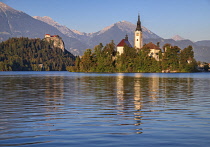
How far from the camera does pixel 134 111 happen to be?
876 inches

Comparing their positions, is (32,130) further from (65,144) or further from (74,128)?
(65,144)

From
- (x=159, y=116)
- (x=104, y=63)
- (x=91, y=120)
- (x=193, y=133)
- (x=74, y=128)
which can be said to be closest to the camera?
(x=193, y=133)

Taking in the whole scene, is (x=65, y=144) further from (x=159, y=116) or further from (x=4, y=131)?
(x=159, y=116)

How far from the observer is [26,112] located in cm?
2150

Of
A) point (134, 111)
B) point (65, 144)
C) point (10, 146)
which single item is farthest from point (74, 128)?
point (134, 111)

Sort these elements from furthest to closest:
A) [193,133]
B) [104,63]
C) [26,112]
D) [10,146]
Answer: [104,63] → [26,112] → [193,133] → [10,146]

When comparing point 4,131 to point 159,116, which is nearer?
point 4,131

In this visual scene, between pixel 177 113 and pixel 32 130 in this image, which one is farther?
pixel 177 113

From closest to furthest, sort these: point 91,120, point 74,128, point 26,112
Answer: point 74,128 < point 91,120 < point 26,112

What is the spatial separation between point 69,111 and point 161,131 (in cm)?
862

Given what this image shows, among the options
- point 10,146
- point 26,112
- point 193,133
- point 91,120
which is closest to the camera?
point 10,146

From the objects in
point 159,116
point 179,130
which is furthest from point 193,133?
point 159,116

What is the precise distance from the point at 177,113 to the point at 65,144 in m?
10.8

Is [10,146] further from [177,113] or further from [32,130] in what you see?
[177,113]
